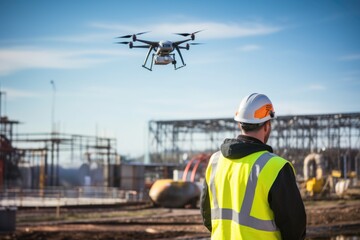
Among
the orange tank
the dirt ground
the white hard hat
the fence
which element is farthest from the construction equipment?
the white hard hat

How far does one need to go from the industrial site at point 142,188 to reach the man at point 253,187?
10806 millimetres

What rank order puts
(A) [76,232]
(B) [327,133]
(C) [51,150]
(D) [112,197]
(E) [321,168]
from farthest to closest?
1. (B) [327,133]
2. (C) [51,150]
3. (E) [321,168]
4. (D) [112,197]
5. (A) [76,232]

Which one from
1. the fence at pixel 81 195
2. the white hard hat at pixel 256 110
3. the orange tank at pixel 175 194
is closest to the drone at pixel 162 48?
the white hard hat at pixel 256 110

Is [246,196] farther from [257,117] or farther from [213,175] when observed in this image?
[257,117]

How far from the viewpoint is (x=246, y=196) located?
11.8 feet

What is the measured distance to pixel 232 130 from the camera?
213 feet

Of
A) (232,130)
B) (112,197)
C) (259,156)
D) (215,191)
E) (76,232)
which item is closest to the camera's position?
(259,156)

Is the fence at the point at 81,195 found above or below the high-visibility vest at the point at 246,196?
below

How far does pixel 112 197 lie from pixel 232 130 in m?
25.8

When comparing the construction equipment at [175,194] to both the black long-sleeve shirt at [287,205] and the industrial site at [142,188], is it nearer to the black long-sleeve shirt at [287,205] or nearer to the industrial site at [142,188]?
the industrial site at [142,188]

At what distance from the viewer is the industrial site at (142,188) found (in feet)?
60.2

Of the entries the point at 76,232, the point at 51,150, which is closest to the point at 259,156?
the point at 76,232

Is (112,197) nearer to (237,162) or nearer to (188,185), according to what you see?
(188,185)

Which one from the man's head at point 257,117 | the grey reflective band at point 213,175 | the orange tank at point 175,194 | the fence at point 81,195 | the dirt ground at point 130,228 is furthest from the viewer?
the fence at point 81,195
